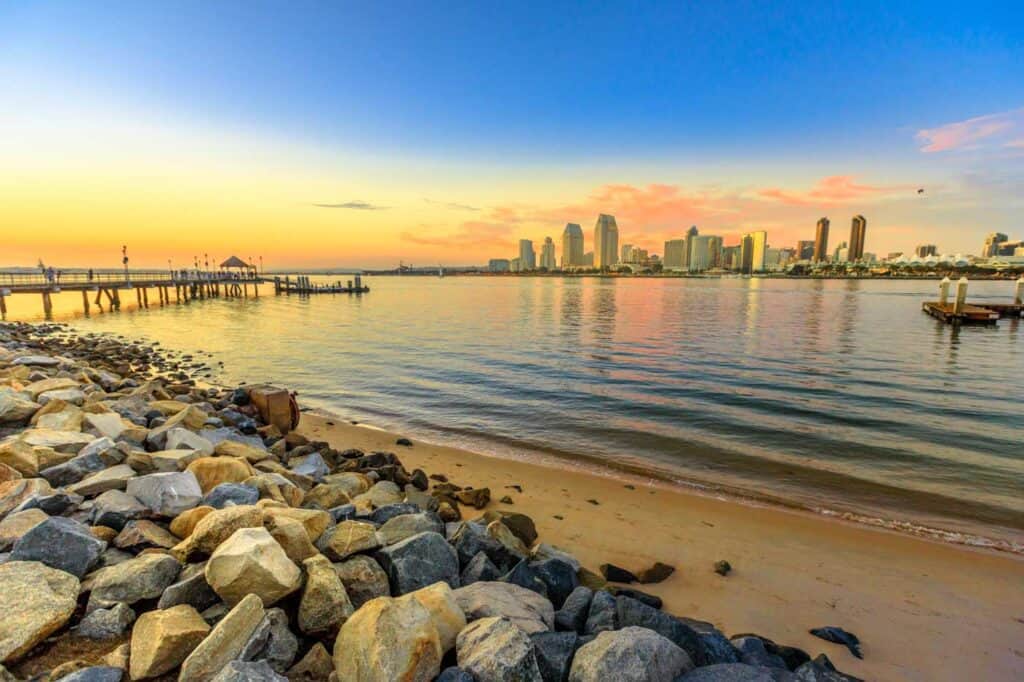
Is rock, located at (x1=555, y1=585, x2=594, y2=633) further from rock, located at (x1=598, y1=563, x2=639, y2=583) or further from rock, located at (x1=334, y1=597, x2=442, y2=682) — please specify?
rock, located at (x1=598, y1=563, x2=639, y2=583)

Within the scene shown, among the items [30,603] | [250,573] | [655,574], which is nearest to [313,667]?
[250,573]

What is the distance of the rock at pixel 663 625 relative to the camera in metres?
3.79

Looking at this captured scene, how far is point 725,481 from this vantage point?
968 centimetres

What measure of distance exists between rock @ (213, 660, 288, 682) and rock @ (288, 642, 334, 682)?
384mm

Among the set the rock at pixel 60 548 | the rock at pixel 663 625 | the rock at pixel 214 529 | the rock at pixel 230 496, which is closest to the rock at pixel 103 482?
the rock at pixel 230 496

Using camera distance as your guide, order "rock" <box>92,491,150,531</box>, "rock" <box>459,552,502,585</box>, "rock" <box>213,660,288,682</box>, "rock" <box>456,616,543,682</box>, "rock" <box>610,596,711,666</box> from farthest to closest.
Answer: "rock" <box>459,552,502,585</box>, "rock" <box>92,491,150,531</box>, "rock" <box>610,596,711,666</box>, "rock" <box>456,616,543,682</box>, "rock" <box>213,660,288,682</box>

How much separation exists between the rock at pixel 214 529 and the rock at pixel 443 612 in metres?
1.48

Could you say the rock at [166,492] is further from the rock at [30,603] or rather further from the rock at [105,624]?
the rock at [105,624]

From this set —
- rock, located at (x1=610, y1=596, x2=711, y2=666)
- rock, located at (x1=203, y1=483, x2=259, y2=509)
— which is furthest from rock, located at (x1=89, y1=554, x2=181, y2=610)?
rock, located at (x1=610, y1=596, x2=711, y2=666)

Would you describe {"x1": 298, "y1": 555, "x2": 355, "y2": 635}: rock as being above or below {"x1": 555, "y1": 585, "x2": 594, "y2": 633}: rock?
above

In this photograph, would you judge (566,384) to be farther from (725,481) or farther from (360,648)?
(360,648)

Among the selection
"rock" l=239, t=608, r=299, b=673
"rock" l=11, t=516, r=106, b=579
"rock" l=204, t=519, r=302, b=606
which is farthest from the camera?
"rock" l=11, t=516, r=106, b=579

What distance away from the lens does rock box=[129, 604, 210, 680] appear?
292cm

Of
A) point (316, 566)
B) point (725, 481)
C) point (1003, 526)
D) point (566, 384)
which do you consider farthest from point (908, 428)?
point (316, 566)
